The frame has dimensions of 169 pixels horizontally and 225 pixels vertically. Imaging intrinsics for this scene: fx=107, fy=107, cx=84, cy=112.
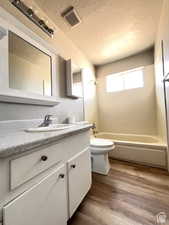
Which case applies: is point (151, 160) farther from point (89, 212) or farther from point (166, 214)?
point (89, 212)

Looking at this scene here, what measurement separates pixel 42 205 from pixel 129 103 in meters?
2.54

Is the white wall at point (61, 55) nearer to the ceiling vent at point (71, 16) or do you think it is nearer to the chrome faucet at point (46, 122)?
the chrome faucet at point (46, 122)

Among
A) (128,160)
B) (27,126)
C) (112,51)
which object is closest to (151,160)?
(128,160)

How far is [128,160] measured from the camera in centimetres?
207

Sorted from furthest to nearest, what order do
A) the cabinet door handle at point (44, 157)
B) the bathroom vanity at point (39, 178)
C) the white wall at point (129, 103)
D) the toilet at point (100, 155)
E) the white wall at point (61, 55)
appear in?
1. the white wall at point (129, 103)
2. the toilet at point (100, 155)
3. the white wall at point (61, 55)
4. the cabinet door handle at point (44, 157)
5. the bathroom vanity at point (39, 178)

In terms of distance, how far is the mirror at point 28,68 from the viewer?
101cm

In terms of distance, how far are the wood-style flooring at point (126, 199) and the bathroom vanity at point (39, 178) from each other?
0.23 metres

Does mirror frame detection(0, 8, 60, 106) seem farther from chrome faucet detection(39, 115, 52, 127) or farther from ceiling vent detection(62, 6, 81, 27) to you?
ceiling vent detection(62, 6, 81, 27)

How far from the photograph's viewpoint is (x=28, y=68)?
116 centimetres

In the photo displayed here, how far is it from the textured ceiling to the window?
1.57ft

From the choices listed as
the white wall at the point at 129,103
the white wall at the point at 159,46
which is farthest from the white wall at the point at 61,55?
the white wall at the point at 159,46

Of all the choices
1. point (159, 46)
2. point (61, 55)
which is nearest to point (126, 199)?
point (61, 55)

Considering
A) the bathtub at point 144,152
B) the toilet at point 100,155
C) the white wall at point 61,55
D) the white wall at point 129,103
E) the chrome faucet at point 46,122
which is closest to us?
the white wall at point 61,55

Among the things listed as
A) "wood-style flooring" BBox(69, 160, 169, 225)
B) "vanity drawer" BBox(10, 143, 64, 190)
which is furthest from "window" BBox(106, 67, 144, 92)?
"vanity drawer" BBox(10, 143, 64, 190)
